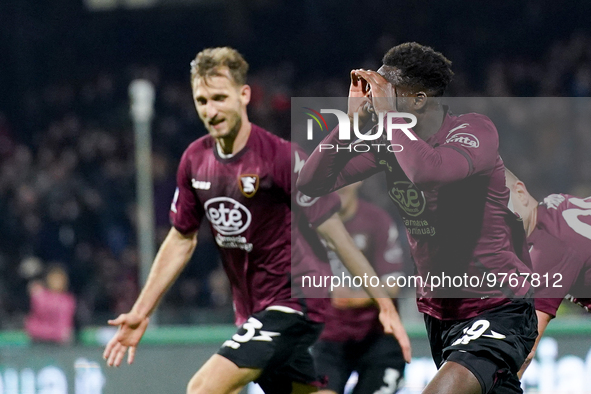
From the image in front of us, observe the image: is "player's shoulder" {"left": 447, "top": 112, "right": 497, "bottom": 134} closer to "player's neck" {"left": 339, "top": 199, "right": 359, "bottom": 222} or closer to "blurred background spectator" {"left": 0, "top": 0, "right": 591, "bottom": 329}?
"player's neck" {"left": 339, "top": 199, "right": 359, "bottom": 222}

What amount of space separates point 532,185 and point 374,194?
2.35 m

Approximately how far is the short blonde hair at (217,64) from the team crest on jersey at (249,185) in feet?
1.78

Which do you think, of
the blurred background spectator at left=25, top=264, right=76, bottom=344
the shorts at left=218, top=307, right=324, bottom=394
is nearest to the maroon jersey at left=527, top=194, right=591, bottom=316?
the shorts at left=218, top=307, right=324, bottom=394

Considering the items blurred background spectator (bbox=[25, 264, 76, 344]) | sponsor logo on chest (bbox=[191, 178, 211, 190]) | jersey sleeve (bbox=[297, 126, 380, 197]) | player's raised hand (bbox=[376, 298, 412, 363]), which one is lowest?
blurred background spectator (bbox=[25, 264, 76, 344])

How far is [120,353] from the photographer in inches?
174

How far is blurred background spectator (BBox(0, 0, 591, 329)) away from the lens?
41.6 feet

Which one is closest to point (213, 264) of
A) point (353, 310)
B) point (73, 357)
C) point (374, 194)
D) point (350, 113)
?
point (374, 194)

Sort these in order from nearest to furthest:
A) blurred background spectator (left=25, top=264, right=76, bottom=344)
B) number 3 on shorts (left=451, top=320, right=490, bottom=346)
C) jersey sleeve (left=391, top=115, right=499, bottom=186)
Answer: jersey sleeve (left=391, top=115, right=499, bottom=186) < number 3 on shorts (left=451, top=320, right=490, bottom=346) < blurred background spectator (left=25, top=264, right=76, bottom=344)

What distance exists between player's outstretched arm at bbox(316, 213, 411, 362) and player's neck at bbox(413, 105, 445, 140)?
3.58 feet

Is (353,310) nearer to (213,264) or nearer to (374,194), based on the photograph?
(374,194)

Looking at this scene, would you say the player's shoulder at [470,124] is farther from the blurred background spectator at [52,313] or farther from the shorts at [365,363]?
the blurred background spectator at [52,313]

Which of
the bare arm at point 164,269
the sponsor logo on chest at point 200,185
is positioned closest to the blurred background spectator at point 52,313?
the bare arm at point 164,269

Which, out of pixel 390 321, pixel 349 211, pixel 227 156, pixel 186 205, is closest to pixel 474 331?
pixel 390 321

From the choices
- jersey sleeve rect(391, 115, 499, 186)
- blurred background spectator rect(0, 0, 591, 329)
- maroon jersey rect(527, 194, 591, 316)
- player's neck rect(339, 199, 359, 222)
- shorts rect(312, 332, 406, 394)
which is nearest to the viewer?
jersey sleeve rect(391, 115, 499, 186)
